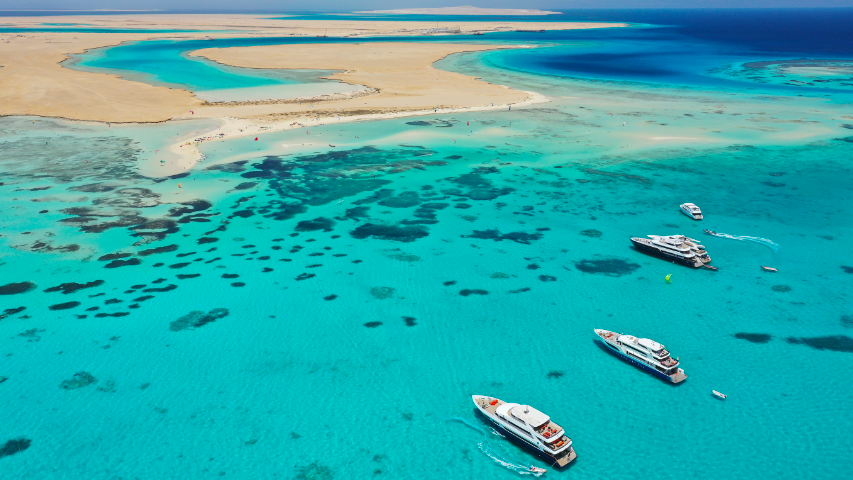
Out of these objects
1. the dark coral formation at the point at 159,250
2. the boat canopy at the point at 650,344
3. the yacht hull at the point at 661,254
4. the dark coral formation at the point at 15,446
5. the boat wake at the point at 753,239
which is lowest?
the dark coral formation at the point at 15,446

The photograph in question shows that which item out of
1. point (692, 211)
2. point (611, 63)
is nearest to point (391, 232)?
point (692, 211)

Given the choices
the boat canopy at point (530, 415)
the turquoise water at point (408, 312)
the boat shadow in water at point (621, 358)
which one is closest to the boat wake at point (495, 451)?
the turquoise water at point (408, 312)

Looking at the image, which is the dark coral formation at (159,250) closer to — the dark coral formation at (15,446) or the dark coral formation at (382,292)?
the dark coral formation at (382,292)

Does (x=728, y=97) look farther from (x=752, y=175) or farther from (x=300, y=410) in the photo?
(x=300, y=410)

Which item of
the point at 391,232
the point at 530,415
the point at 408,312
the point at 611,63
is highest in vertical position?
the point at 611,63

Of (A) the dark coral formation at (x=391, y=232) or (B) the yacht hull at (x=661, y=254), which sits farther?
(A) the dark coral formation at (x=391, y=232)

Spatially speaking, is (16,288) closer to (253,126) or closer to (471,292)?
(471,292)
